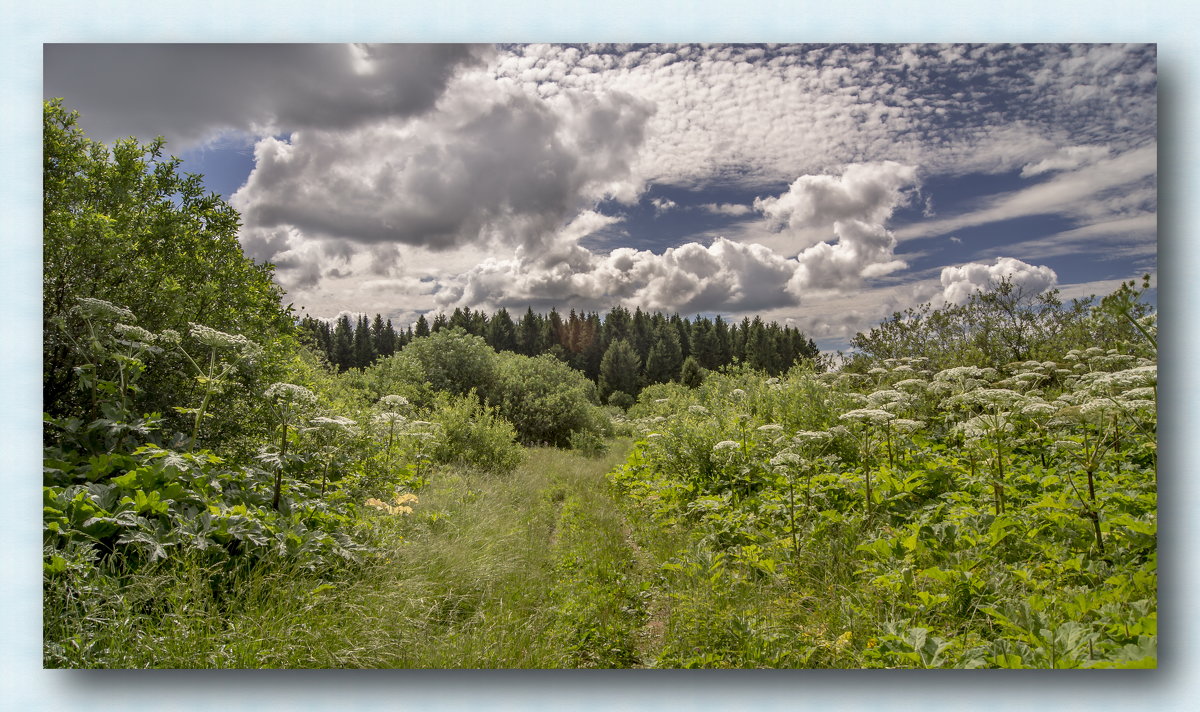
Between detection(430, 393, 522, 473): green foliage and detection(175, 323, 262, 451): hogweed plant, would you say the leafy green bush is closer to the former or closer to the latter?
detection(430, 393, 522, 473): green foliage

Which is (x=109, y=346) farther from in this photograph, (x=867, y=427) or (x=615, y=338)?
(x=867, y=427)

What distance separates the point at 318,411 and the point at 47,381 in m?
1.46

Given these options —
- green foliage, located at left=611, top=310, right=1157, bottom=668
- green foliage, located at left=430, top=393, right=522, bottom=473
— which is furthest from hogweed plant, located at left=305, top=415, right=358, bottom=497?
green foliage, located at left=430, top=393, right=522, bottom=473

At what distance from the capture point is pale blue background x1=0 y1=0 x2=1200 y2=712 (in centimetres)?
315

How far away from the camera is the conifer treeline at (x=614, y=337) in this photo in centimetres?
447

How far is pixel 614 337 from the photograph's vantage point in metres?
5.50

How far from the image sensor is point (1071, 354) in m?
3.50
